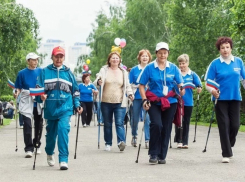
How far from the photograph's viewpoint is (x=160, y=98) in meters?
10.9

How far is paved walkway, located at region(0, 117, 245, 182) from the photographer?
930 cm

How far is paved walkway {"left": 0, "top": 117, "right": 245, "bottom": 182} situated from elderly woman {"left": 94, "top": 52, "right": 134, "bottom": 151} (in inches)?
20.1

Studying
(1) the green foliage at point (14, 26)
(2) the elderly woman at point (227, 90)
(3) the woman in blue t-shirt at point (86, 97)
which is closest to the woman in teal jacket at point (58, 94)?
(2) the elderly woman at point (227, 90)

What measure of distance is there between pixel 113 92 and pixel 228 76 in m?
2.97

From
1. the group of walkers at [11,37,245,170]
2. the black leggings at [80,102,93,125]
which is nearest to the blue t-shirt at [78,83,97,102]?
the black leggings at [80,102,93,125]

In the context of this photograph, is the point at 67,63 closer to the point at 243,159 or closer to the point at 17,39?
the point at 243,159

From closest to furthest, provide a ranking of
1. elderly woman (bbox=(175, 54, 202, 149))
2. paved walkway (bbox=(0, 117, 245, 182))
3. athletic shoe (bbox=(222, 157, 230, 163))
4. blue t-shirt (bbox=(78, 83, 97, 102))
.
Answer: paved walkway (bbox=(0, 117, 245, 182)) < athletic shoe (bbox=(222, 157, 230, 163)) < elderly woman (bbox=(175, 54, 202, 149)) < blue t-shirt (bbox=(78, 83, 97, 102))

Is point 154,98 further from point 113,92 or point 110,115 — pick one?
point 110,115

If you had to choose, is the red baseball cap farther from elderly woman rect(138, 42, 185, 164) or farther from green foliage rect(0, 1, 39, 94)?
green foliage rect(0, 1, 39, 94)

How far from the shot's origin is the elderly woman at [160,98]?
35.8 feet

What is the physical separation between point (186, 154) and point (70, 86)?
9.92 feet

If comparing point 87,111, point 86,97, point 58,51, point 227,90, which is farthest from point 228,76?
point 87,111

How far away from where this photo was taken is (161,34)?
199 ft

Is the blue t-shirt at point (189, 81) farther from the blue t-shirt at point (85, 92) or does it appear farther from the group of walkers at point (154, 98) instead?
the blue t-shirt at point (85, 92)
